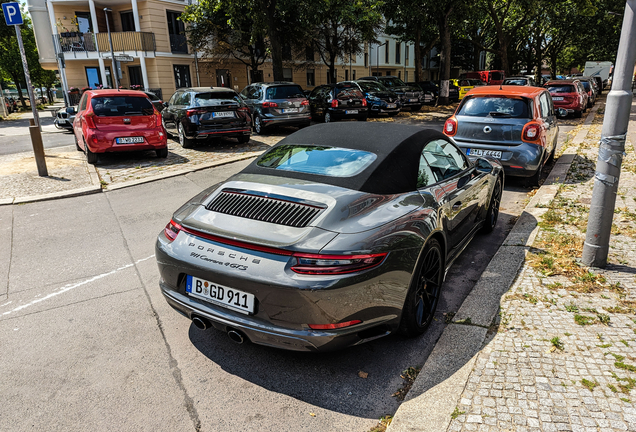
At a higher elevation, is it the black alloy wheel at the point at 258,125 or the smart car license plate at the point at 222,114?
the smart car license plate at the point at 222,114

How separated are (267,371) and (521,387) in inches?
63.4

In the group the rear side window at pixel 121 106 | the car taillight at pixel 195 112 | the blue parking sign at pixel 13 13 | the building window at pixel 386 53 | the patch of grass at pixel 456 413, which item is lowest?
the patch of grass at pixel 456 413

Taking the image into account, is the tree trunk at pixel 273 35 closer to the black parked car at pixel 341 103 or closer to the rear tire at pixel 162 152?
the black parked car at pixel 341 103

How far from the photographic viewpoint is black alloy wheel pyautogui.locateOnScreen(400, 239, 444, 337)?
317cm

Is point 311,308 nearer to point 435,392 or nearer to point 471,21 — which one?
point 435,392

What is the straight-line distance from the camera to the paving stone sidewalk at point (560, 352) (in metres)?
2.48

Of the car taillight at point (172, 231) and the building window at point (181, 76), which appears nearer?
the car taillight at point (172, 231)

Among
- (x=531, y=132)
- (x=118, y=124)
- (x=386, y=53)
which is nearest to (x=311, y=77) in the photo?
(x=386, y=53)

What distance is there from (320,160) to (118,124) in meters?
7.96


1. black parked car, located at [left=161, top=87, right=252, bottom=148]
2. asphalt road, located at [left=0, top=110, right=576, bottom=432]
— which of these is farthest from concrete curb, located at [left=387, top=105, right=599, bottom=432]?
black parked car, located at [left=161, top=87, right=252, bottom=148]

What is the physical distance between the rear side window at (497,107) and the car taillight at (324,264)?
6169mm

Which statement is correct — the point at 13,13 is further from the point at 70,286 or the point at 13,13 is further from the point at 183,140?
the point at 70,286

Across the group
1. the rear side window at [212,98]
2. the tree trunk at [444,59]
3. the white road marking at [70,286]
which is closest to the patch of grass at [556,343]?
the white road marking at [70,286]

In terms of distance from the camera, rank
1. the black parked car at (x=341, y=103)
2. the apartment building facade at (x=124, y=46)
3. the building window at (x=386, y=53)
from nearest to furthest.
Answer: the black parked car at (x=341, y=103), the apartment building facade at (x=124, y=46), the building window at (x=386, y=53)
